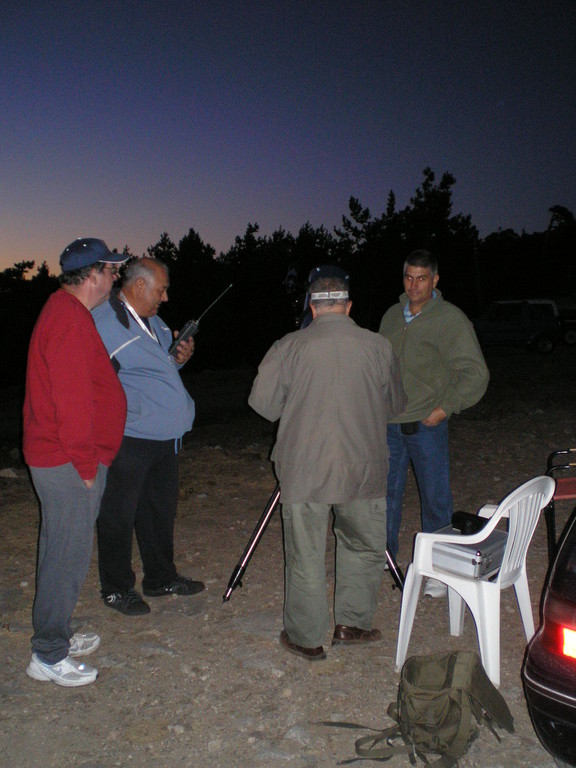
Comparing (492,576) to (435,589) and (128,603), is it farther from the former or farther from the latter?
(128,603)

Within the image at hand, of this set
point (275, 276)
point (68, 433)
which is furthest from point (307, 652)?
point (275, 276)

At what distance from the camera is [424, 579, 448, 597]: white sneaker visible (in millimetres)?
4426

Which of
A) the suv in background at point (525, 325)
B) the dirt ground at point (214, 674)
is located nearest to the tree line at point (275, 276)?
the suv in background at point (525, 325)

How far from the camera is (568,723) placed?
234 cm

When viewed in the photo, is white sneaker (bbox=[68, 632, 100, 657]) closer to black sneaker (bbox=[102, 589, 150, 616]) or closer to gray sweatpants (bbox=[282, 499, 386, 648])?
black sneaker (bbox=[102, 589, 150, 616])

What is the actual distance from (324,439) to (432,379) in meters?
1.15

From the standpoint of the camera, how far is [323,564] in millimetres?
3512

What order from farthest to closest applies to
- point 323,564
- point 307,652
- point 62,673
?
point 307,652
point 323,564
point 62,673

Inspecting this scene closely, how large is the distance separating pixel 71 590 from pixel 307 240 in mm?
31157

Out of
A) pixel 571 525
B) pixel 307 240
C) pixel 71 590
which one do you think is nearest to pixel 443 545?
pixel 571 525

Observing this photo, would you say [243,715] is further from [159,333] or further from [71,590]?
[159,333]

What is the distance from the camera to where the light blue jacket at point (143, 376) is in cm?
387

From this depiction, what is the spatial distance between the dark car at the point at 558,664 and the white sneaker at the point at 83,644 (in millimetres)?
2209

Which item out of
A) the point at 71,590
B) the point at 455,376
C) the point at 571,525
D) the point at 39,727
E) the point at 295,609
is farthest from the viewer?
the point at 455,376
